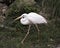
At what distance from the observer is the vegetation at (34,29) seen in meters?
6.68

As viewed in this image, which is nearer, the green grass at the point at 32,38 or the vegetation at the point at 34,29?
the green grass at the point at 32,38

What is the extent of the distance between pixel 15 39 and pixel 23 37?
0.94 feet

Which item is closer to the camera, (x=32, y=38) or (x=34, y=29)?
(x=32, y=38)

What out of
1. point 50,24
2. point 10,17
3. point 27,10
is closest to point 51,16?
point 50,24

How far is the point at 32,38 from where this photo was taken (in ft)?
22.8

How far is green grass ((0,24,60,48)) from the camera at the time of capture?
657 cm

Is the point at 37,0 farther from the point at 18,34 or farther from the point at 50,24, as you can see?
the point at 18,34

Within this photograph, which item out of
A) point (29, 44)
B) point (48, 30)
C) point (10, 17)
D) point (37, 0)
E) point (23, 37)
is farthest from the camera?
point (37, 0)

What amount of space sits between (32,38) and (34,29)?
53 cm

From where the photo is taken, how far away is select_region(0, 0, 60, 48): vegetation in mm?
6682

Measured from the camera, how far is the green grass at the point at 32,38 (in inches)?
259

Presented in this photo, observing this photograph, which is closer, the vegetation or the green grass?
the green grass

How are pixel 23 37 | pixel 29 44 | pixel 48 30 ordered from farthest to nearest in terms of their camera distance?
pixel 48 30
pixel 23 37
pixel 29 44

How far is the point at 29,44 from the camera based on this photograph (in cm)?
660
